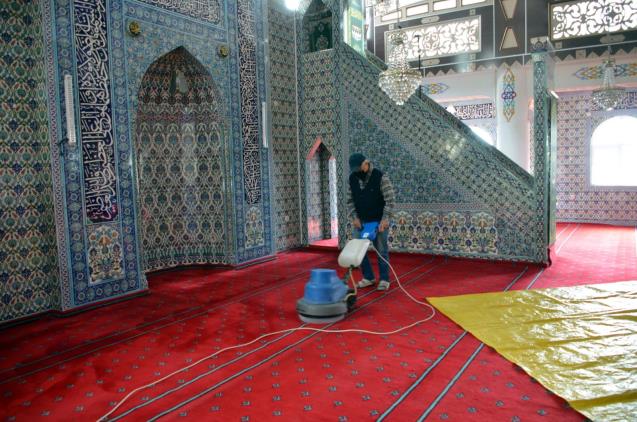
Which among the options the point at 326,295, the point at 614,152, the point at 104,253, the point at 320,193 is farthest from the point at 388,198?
the point at 614,152

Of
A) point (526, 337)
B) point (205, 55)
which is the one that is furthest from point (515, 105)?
point (526, 337)

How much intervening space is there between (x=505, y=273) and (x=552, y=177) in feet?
4.32

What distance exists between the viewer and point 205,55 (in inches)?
212

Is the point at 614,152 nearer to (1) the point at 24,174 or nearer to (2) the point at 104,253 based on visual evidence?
(2) the point at 104,253

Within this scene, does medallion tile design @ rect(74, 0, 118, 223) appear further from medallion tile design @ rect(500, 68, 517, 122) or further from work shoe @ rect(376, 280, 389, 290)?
medallion tile design @ rect(500, 68, 517, 122)

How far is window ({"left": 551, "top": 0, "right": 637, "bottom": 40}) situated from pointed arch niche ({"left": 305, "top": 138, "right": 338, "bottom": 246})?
14.6 feet

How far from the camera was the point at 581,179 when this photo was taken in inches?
361

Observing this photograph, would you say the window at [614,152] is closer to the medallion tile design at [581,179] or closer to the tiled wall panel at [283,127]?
the medallion tile design at [581,179]

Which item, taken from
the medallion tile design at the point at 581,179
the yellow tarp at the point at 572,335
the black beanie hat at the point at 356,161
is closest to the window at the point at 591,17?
the medallion tile design at the point at 581,179

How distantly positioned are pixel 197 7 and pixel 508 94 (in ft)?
19.0

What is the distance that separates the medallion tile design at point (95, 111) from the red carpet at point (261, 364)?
3.13ft

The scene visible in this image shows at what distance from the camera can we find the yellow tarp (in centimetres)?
240

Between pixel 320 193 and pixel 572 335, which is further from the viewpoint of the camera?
pixel 320 193

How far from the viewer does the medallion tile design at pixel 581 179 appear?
8906mm
